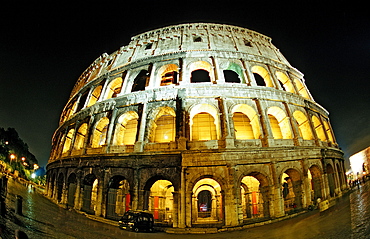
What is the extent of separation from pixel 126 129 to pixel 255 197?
11.5m

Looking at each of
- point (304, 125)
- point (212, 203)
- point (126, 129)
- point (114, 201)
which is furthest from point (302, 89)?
point (114, 201)

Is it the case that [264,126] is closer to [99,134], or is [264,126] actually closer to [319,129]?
[319,129]

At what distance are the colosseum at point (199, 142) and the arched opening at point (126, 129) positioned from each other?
0.09 meters

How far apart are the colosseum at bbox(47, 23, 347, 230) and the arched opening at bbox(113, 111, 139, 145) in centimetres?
9

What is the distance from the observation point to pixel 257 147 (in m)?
11.1

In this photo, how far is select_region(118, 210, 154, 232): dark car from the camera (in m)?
8.78

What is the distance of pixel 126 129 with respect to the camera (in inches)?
590

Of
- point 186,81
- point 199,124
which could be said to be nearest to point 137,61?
point 186,81

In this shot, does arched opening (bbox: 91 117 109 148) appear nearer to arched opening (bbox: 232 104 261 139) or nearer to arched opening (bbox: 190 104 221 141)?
arched opening (bbox: 190 104 221 141)

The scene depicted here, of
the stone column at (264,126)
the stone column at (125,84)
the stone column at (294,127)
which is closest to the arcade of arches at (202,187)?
the stone column at (264,126)

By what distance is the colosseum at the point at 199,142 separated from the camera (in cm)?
1087

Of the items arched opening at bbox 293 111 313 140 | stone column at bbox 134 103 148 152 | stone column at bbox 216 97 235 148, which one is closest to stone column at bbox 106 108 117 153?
stone column at bbox 134 103 148 152

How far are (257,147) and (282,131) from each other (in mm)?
4212

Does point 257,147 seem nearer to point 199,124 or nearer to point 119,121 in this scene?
point 199,124
